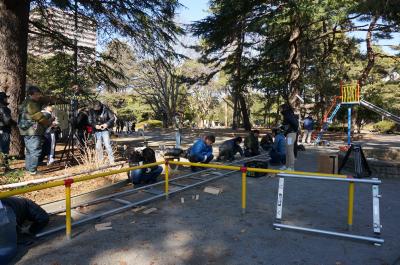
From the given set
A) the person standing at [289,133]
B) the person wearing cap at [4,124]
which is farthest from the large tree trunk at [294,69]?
the person wearing cap at [4,124]

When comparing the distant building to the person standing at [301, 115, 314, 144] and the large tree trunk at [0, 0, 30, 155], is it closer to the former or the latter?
the large tree trunk at [0, 0, 30, 155]

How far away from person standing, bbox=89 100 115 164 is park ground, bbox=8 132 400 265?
2973mm

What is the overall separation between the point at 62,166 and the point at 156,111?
39693 mm

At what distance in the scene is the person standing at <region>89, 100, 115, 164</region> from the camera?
830 centimetres

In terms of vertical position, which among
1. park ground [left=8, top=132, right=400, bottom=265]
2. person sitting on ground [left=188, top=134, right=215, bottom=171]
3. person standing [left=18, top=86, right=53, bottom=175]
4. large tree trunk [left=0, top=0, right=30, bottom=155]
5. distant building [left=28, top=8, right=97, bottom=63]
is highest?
distant building [left=28, top=8, right=97, bottom=63]

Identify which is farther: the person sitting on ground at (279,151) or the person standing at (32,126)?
the person sitting on ground at (279,151)

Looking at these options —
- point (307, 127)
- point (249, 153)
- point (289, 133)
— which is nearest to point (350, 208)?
point (289, 133)

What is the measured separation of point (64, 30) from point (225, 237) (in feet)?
38.9

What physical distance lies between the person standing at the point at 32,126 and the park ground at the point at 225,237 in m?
3.16

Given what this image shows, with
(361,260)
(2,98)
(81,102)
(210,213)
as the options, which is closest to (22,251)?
(210,213)

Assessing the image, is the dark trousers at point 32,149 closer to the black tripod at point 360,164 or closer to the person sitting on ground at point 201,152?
the person sitting on ground at point 201,152

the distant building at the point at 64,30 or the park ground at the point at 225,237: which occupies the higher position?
the distant building at the point at 64,30

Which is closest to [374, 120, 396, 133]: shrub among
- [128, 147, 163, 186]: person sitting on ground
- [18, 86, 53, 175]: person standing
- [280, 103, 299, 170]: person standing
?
[280, 103, 299, 170]: person standing

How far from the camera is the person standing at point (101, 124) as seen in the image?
830cm
